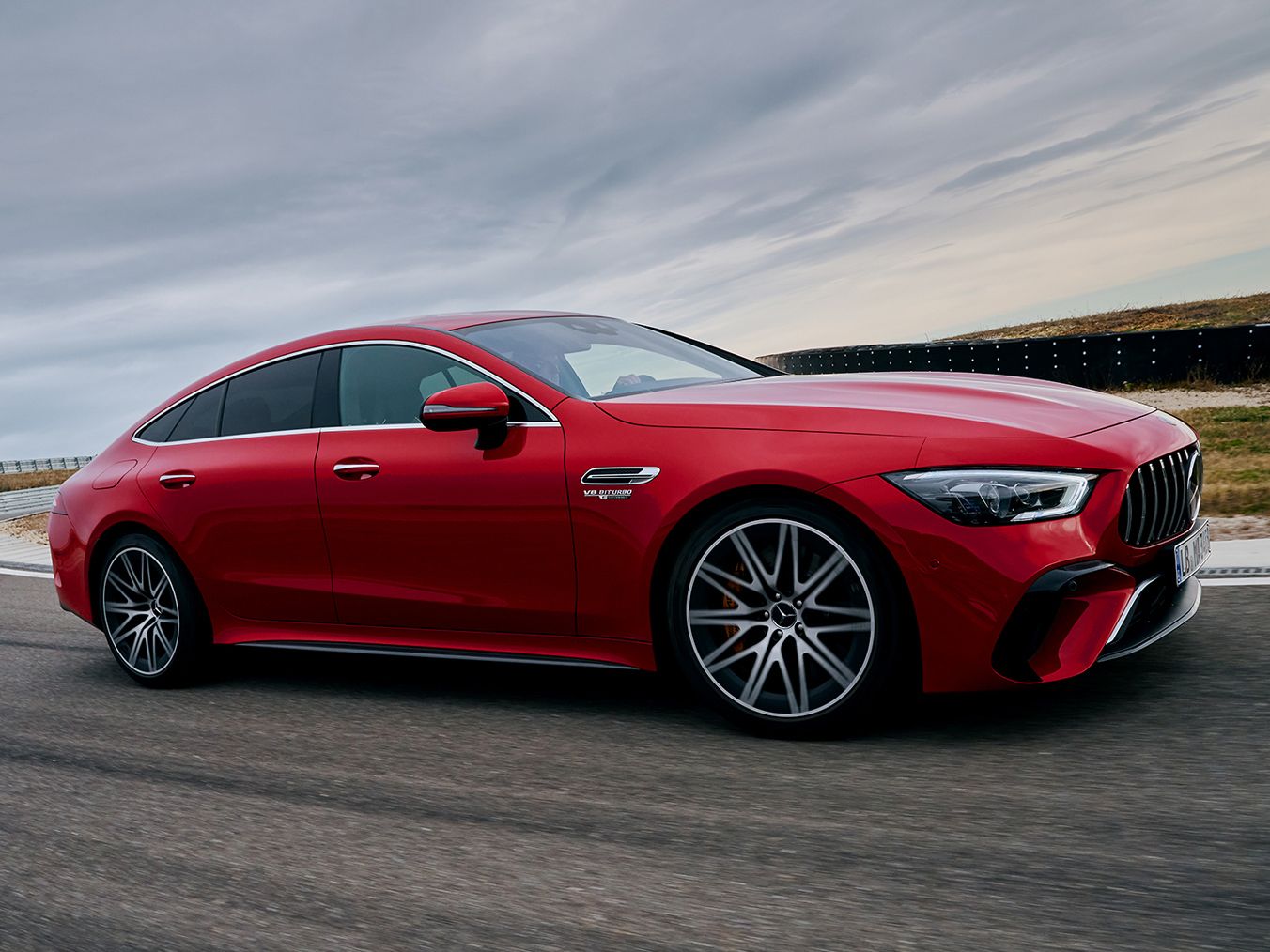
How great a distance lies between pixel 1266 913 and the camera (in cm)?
262

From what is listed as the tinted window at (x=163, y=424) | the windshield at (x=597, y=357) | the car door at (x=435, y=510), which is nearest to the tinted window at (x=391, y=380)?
the car door at (x=435, y=510)

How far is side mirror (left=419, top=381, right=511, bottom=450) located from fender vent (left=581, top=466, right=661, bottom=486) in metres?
0.42

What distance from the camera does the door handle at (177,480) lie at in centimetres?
573

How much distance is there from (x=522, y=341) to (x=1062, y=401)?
6.82ft

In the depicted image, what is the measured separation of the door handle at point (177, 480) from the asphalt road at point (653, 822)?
113 centimetres

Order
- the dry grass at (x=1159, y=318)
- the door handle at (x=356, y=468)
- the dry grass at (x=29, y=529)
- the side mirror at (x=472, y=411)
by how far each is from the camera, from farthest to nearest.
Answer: the dry grass at (x=1159, y=318)
the dry grass at (x=29, y=529)
the door handle at (x=356, y=468)
the side mirror at (x=472, y=411)

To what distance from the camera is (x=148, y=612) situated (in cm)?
600

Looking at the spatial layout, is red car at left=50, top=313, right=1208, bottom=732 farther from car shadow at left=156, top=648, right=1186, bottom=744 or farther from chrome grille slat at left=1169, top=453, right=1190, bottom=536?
car shadow at left=156, top=648, right=1186, bottom=744

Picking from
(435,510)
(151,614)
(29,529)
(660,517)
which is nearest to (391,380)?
(435,510)

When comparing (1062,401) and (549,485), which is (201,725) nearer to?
(549,485)

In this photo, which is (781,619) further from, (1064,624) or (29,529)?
(29,529)

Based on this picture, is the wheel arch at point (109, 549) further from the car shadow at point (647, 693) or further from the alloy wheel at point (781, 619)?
the alloy wheel at point (781, 619)

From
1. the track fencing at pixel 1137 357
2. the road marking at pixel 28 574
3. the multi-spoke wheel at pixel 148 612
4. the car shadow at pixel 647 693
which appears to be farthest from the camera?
the track fencing at pixel 1137 357

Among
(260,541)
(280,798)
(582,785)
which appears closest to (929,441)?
(582,785)
